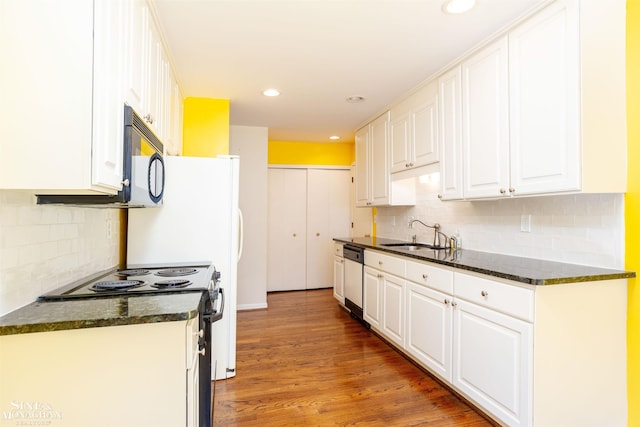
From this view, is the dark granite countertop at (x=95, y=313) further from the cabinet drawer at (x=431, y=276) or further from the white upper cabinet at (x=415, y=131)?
the white upper cabinet at (x=415, y=131)

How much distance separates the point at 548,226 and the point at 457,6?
1.46m

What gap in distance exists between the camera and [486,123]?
2262 mm

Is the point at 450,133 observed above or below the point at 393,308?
above

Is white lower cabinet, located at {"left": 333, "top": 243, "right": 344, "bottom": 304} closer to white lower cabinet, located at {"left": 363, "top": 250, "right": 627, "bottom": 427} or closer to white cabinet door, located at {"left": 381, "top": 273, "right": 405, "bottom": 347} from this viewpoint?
white cabinet door, located at {"left": 381, "top": 273, "right": 405, "bottom": 347}

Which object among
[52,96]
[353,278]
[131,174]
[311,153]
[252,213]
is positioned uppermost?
[311,153]

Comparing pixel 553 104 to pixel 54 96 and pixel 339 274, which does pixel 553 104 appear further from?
pixel 339 274

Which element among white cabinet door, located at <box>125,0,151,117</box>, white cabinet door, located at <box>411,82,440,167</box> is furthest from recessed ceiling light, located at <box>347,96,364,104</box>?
white cabinet door, located at <box>125,0,151,117</box>

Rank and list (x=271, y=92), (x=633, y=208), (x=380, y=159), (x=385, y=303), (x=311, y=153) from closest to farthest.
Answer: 1. (x=633, y=208)
2. (x=385, y=303)
3. (x=271, y=92)
4. (x=380, y=159)
5. (x=311, y=153)

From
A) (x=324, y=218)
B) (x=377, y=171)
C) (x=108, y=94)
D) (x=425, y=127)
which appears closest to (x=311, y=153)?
(x=324, y=218)

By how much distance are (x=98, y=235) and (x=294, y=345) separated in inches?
75.5

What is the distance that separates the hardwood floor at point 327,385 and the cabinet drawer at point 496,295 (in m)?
0.72

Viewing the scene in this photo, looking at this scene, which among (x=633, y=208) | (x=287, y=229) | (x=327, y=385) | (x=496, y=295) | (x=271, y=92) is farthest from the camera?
(x=287, y=229)

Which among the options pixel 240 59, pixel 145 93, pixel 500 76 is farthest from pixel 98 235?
pixel 500 76

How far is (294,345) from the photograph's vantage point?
3.12 meters
